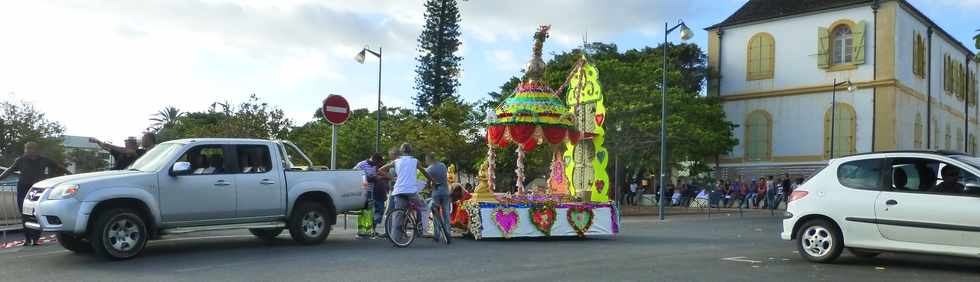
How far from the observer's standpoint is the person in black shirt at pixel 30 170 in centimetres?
1248

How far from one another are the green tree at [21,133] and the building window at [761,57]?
130 ft

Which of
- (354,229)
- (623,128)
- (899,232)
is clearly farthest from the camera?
(623,128)

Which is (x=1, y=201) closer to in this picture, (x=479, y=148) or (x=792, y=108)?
(x=479, y=148)

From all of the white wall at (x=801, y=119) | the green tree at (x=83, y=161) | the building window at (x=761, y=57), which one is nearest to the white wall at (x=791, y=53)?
the building window at (x=761, y=57)

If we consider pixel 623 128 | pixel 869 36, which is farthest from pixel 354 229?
pixel 869 36

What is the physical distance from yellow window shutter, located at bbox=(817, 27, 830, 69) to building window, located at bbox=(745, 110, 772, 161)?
4487 mm

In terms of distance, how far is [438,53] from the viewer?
5234 cm

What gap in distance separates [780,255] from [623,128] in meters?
25.8

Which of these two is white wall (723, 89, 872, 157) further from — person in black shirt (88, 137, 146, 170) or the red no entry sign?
person in black shirt (88, 137, 146, 170)

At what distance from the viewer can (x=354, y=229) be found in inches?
683

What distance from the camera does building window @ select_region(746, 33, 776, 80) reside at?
4900 cm

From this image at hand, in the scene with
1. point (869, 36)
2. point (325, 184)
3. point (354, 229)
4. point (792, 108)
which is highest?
point (869, 36)

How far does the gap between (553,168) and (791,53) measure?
34.9 meters

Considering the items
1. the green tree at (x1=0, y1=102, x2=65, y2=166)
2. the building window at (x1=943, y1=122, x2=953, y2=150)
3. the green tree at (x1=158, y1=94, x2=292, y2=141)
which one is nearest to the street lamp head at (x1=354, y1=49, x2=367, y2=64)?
the green tree at (x1=158, y1=94, x2=292, y2=141)
